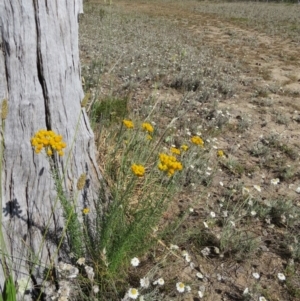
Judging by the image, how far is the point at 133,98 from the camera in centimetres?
598

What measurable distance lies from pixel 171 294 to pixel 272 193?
1.96 meters

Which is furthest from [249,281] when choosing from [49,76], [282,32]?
[282,32]

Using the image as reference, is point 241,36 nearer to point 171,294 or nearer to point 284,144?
point 284,144

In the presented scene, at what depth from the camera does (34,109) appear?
191cm

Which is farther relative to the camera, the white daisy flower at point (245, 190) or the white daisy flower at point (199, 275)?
the white daisy flower at point (245, 190)

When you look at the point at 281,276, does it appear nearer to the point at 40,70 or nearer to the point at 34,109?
the point at 34,109

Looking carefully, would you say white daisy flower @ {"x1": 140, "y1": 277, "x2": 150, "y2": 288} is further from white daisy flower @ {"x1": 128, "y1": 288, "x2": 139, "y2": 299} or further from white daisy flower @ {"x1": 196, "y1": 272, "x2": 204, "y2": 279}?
white daisy flower @ {"x1": 196, "y1": 272, "x2": 204, "y2": 279}

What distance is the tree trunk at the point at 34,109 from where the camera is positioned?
1757 millimetres

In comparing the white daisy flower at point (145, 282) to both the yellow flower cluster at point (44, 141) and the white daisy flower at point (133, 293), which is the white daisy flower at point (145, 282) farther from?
the yellow flower cluster at point (44, 141)

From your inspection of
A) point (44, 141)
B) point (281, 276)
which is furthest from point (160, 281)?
point (44, 141)

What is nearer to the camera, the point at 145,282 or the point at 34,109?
the point at 34,109

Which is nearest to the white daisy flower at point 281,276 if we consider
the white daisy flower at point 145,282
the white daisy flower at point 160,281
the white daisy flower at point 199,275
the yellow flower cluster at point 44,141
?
the white daisy flower at point 199,275

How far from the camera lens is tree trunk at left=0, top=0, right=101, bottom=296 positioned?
176 centimetres

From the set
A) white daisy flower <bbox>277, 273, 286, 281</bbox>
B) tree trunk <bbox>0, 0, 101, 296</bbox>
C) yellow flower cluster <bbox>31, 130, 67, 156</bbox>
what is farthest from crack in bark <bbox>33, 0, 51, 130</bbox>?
white daisy flower <bbox>277, 273, 286, 281</bbox>
